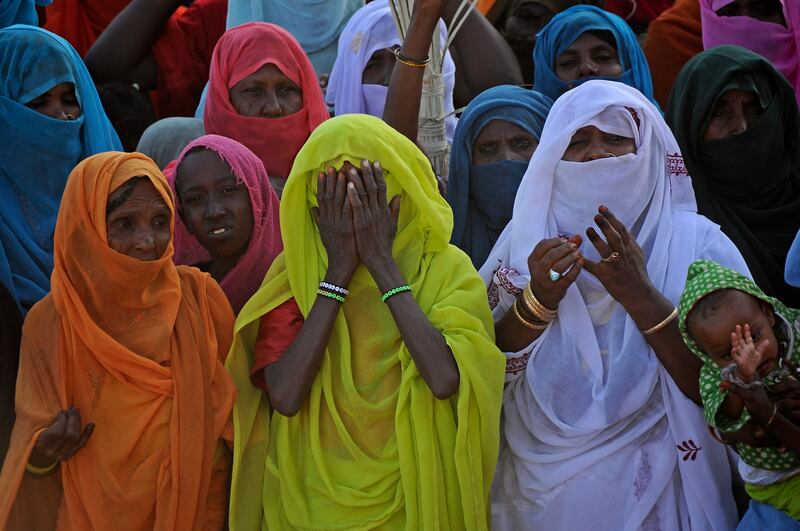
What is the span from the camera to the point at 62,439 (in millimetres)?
3213

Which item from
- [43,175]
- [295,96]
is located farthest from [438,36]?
[43,175]

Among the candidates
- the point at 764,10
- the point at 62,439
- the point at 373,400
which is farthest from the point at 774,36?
the point at 62,439

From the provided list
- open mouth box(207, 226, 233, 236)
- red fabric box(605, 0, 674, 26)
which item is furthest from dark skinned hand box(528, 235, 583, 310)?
red fabric box(605, 0, 674, 26)

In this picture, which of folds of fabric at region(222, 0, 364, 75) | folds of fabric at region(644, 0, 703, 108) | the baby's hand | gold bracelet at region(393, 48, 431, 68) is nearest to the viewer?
the baby's hand

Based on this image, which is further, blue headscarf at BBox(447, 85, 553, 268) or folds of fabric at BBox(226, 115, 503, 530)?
blue headscarf at BBox(447, 85, 553, 268)

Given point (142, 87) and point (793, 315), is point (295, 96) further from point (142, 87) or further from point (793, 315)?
point (793, 315)

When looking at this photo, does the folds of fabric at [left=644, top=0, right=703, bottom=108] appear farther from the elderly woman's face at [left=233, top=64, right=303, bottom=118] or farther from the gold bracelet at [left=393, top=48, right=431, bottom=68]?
the elderly woman's face at [left=233, top=64, right=303, bottom=118]

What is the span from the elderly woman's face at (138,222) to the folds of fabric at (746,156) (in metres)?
1.90

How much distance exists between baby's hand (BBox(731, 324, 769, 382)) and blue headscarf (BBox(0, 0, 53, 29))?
11.4 ft

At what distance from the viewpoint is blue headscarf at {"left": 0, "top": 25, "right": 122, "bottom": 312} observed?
13.4ft

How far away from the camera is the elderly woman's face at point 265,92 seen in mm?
4621

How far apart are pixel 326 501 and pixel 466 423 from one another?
1.50 feet

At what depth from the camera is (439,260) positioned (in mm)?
3463

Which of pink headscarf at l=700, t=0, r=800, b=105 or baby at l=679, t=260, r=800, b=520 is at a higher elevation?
pink headscarf at l=700, t=0, r=800, b=105
